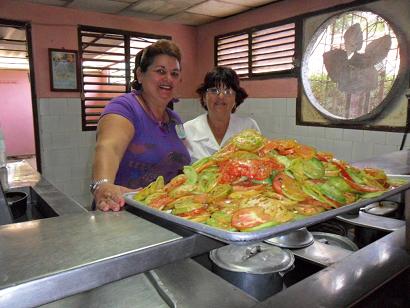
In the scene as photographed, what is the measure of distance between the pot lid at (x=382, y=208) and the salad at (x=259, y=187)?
2.02ft

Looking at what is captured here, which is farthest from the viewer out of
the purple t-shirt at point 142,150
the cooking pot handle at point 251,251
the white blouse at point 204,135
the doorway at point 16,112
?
the doorway at point 16,112

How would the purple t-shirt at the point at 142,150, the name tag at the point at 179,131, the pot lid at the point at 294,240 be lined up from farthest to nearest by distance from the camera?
the name tag at the point at 179,131 < the purple t-shirt at the point at 142,150 < the pot lid at the point at 294,240

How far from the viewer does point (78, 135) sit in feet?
14.1

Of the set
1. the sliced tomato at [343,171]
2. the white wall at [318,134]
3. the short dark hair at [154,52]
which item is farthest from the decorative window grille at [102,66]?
the sliced tomato at [343,171]

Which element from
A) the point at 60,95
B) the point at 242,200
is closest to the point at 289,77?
the point at 60,95

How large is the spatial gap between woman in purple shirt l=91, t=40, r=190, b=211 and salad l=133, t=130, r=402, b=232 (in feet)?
2.16

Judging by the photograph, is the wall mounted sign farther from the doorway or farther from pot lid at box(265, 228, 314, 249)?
the doorway

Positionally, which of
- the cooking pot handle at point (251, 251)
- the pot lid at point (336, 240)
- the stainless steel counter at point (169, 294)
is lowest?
the pot lid at point (336, 240)

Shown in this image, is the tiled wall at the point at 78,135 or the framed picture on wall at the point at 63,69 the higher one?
the framed picture on wall at the point at 63,69

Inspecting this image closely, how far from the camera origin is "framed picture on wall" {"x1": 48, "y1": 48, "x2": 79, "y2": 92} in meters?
4.00

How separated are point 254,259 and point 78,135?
149 inches

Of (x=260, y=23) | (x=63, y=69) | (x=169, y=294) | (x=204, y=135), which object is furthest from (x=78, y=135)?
(x=169, y=294)

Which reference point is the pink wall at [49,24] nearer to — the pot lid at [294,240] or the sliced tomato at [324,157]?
the pot lid at [294,240]

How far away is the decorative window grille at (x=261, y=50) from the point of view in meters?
3.80
